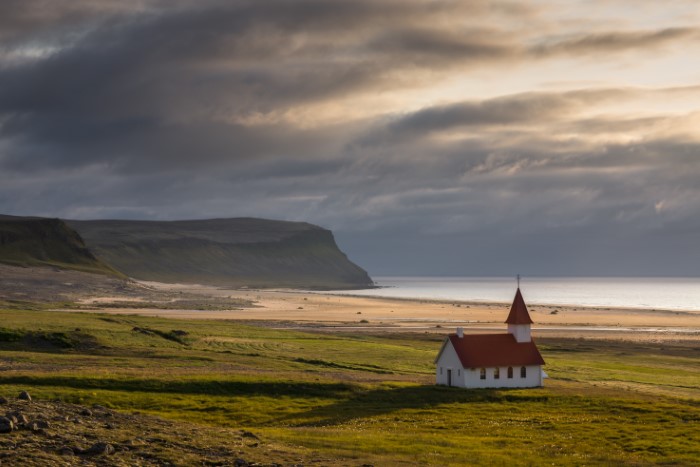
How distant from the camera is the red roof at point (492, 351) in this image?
71375mm

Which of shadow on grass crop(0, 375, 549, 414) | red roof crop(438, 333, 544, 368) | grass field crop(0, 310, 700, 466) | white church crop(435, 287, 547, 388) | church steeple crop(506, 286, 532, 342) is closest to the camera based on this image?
grass field crop(0, 310, 700, 466)

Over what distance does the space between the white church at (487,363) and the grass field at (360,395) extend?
7.78ft

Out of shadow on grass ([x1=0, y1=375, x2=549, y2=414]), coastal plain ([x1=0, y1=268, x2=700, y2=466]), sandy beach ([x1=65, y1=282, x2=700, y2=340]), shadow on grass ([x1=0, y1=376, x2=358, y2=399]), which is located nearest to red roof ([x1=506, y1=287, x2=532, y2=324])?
coastal plain ([x1=0, y1=268, x2=700, y2=466])

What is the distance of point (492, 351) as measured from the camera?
72.9 m

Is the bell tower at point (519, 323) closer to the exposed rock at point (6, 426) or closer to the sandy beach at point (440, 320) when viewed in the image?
the exposed rock at point (6, 426)

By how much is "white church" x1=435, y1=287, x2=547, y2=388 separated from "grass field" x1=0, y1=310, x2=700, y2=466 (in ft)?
7.78

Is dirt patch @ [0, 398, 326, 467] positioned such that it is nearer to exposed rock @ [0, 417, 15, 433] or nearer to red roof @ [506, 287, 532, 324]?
exposed rock @ [0, 417, 15, 433]

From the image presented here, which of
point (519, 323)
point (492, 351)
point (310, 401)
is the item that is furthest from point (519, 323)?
point (310, 401)

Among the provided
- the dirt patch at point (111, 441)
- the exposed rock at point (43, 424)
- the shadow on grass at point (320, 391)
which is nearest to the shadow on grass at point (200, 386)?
the shadow on grass at point (320, 391)

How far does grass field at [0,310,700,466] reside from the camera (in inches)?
1766

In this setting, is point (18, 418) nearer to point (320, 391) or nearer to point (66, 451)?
point (66, 451)

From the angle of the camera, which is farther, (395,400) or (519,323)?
(519,323)

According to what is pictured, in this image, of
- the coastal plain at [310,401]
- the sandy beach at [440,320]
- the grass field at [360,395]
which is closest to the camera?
the coastal plain at [310,401]

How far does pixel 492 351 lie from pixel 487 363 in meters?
1.67
